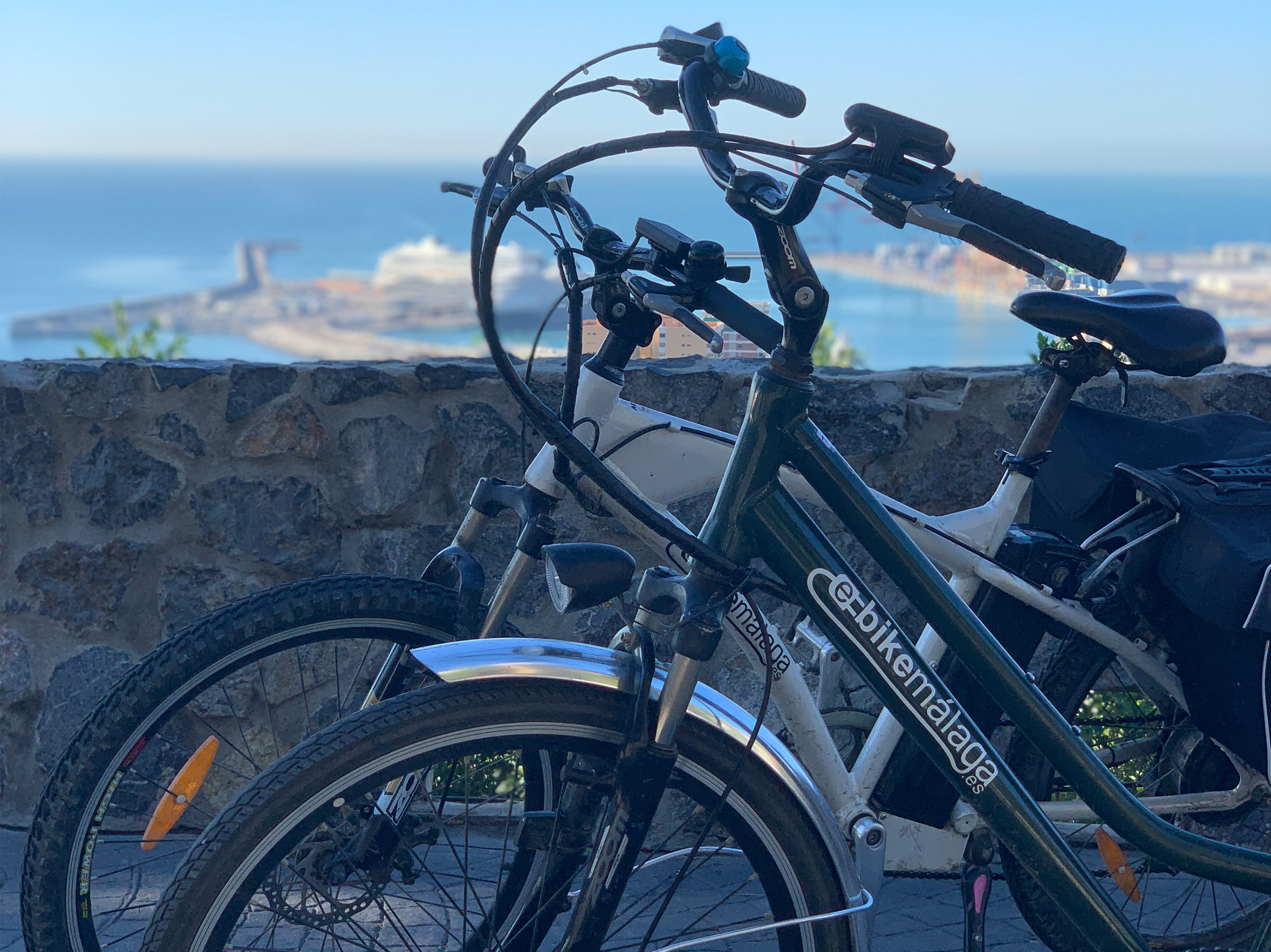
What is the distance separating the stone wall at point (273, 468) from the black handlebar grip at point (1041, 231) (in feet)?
4.66

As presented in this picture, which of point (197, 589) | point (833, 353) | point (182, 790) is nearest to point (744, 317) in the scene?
point (182, 790)

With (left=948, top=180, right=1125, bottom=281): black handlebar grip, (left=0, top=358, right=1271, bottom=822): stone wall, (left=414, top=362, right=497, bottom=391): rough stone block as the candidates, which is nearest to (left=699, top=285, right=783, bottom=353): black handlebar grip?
(left=948, top=180, right=1125, bottom=281): black handlebar grip

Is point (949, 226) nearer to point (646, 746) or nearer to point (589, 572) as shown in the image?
point (589, 572)

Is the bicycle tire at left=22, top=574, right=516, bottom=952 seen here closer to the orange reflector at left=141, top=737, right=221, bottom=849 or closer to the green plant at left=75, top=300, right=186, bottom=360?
the orange reflector at left=141, top=737, right=221, bottom=849

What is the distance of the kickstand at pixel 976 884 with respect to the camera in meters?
1.79

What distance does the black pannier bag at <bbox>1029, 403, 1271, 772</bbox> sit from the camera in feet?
5.78

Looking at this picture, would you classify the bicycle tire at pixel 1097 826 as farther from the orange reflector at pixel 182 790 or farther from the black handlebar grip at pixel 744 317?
the orange reflector at pixel 182 790

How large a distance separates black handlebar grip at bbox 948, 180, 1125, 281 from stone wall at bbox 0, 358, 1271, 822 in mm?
1419

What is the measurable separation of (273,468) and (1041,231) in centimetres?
198

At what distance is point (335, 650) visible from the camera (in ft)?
8.68

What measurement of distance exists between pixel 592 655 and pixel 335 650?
1336 millimetres

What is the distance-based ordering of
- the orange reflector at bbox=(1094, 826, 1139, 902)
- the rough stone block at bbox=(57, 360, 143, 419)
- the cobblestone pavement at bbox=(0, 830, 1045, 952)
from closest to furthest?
the orange reflector at bbox=(1094, 826, 1139, 902) < the cobblestone pavement at bbox=(0, 830, 1045, 952) < the rough stone block at bbox=(57, 360, 143, 419)

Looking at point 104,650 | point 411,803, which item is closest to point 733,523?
point 411,803

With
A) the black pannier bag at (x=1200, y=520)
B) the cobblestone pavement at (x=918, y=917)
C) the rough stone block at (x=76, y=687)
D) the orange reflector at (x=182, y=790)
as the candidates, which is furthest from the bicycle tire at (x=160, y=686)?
the black pannier bag at (x=1200, y=520)
